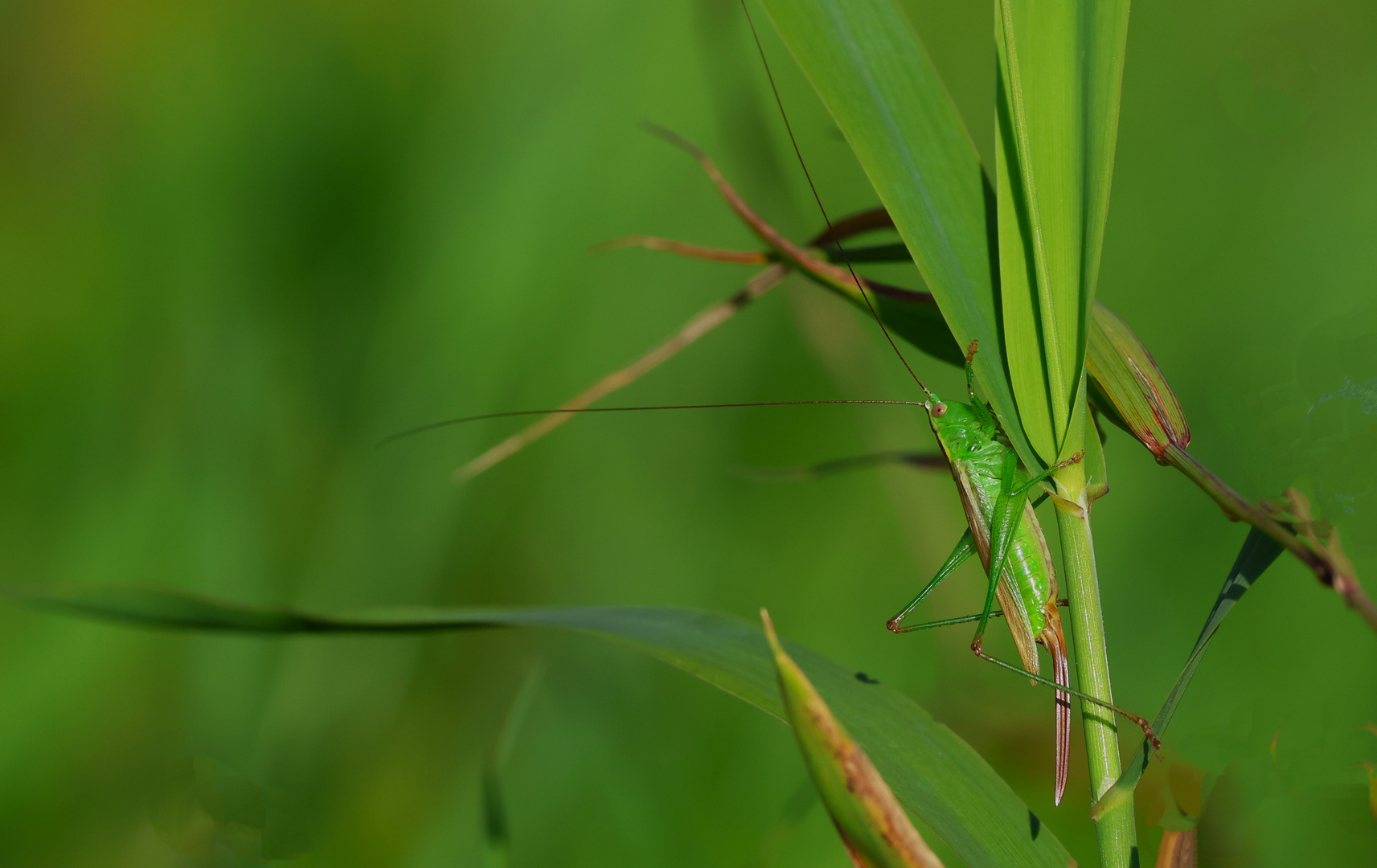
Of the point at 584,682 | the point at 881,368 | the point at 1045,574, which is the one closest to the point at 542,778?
the point at 584,682

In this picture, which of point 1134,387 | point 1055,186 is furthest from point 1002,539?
point 1055,186

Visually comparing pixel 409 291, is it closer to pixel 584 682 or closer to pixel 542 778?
pixel 584 682

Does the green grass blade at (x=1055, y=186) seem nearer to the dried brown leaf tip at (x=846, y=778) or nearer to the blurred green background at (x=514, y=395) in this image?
the dried brown leaf tip at (x=846, y=778)

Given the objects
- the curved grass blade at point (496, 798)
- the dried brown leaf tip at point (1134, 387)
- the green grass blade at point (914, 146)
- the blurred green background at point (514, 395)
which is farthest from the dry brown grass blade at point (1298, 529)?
the blurred green background at point (514, 395)

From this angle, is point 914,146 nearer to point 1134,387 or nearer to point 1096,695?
point 1134,387

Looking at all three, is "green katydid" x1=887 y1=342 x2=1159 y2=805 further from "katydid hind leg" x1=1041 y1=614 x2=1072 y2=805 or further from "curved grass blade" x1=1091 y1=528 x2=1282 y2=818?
"curved grass blade" x1=1091 y1=528 x2=1282 y2=818
